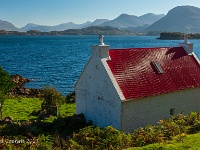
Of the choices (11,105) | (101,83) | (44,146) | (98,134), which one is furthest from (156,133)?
(11,105)

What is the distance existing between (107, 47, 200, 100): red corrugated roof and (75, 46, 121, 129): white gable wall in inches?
32.7

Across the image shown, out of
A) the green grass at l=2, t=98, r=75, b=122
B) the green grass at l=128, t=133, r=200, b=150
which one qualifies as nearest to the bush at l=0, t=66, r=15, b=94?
the green grass at l=2, t=98, r=75, b=122

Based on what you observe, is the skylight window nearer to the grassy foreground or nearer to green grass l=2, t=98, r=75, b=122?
the grassy foreground

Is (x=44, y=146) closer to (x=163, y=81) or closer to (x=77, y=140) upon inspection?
(x=77, y=140)

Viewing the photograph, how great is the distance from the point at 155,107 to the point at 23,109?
17705 mm

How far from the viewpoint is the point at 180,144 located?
12.8m

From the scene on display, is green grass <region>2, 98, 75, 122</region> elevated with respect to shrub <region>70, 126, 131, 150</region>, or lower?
lower

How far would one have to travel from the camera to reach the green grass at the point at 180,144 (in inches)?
485

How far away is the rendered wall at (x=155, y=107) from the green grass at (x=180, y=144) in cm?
685

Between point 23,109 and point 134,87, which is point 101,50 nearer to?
point 134,87

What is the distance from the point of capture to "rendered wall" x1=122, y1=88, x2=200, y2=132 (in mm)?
20547

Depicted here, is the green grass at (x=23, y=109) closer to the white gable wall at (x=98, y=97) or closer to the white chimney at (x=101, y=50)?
the white gable wall at (x=98, y=97)

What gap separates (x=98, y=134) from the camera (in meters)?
15.1

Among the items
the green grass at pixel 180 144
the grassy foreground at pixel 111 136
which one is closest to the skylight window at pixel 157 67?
the grassy foreground at pixel 111 136
